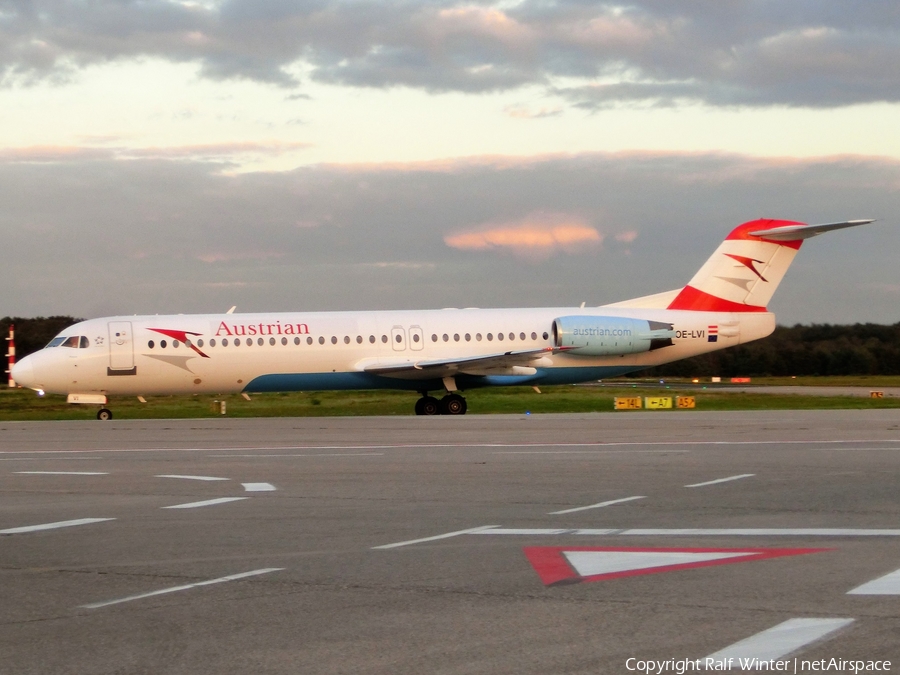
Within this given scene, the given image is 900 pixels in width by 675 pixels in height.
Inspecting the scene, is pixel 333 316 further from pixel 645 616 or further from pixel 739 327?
pixel 645 616

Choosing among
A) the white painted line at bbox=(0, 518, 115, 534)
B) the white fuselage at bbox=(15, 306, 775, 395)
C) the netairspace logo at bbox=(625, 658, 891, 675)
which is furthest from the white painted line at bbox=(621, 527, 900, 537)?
the white fuselage at bbox=(15, 306, 775, 395)

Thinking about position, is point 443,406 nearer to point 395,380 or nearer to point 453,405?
point 453,405

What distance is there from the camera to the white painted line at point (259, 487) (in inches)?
496

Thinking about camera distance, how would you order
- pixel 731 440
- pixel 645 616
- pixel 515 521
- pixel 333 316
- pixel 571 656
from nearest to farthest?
pixel 571 656, pixel 645 616, pixel 515 521, pixel 731 440, pixel 333 316

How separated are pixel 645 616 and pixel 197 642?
95.7 inches

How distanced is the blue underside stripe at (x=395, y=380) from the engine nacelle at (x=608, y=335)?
0.93m

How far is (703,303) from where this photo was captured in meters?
35.2

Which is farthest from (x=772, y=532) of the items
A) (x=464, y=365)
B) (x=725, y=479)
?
(x=464, y=365)

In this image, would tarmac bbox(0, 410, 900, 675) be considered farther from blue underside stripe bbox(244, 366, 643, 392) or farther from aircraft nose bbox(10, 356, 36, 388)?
blue underside stripe bbox(244, 366, 643, 392)

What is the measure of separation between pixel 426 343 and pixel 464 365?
5.81 ft

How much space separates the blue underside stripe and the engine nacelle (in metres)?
Result: 0.93

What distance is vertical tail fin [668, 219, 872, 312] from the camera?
115 ft

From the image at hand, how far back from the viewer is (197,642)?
5629 mm

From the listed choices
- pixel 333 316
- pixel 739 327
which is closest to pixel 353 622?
pixel 333 316
